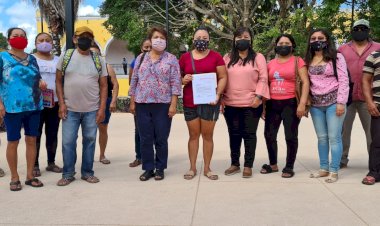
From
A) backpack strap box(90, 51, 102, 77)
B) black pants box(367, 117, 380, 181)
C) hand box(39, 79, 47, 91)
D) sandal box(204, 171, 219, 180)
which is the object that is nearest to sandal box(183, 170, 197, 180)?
sandal box(204, 171, 219, 180)

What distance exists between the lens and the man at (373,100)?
4.83 meters

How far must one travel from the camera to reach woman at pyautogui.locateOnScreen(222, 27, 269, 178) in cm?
502

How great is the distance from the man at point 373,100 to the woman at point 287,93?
0.72m

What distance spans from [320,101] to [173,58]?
1.90m

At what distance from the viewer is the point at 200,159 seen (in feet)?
21.1

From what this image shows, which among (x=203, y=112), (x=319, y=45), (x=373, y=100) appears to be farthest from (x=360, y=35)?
(x=203, y=112)

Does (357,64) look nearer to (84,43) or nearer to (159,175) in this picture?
(159,175)

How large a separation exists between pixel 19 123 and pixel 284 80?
3.22 meters

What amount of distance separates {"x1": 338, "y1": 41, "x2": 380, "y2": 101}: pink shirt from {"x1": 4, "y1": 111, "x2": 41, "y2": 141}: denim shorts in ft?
13.2

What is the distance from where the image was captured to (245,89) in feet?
16.5

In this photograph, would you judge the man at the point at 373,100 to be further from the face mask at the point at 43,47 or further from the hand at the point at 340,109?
the face mask at the point at 43,47

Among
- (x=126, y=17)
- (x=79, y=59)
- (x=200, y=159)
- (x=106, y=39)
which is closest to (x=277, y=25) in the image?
(x=126, y=17)

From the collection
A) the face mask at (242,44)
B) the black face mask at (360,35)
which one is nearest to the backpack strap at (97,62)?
the face mask at (242,44)

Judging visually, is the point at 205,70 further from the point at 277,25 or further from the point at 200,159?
the point at 277,25
